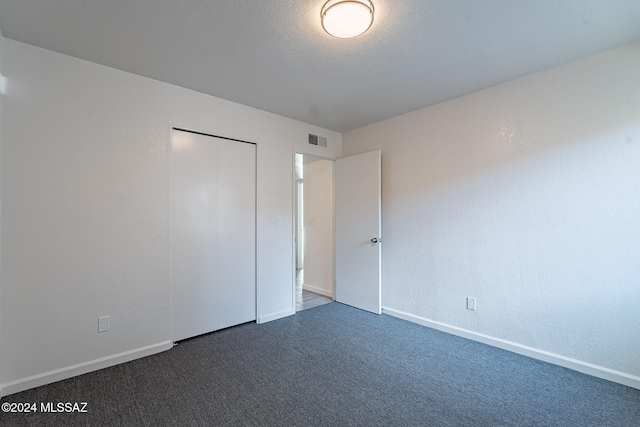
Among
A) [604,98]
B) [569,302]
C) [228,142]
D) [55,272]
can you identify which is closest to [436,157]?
[604,98]

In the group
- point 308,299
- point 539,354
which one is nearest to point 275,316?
point 308,299

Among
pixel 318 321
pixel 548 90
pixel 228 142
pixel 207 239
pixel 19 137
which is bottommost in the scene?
pixel 318 321

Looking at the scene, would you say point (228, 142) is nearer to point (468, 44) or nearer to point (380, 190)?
point (380, 190)

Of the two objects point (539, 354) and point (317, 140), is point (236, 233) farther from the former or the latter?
point (539, 354)

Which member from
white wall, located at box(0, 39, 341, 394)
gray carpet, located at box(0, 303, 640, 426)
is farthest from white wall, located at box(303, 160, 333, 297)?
white wall, located at box(0, 39, 341, 394)

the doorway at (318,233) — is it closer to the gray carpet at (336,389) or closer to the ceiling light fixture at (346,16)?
the gray carpet at (336,389)

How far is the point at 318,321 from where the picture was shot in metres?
3.35

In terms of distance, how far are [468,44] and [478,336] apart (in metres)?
2.62

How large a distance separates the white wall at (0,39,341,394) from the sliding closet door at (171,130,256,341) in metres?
0.14

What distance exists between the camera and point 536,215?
97.5 inches

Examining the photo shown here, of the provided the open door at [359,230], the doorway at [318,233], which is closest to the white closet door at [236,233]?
the doorway at [318,233]

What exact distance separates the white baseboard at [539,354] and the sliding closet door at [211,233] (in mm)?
2062

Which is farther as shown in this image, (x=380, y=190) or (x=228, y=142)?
(x=380, y=190)

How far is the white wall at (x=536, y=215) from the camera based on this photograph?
2111mm
